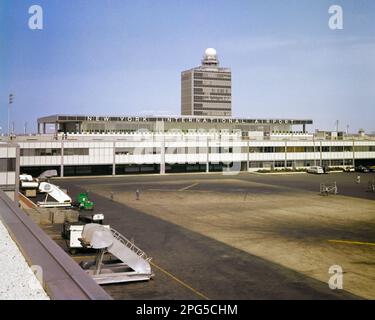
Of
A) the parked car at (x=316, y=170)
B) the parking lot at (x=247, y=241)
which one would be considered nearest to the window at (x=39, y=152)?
the parking lot at (x=247, y=241)

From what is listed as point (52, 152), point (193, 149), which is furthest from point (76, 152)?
point (193, 149)

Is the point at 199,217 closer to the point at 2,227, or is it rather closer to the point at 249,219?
the point at 249,219

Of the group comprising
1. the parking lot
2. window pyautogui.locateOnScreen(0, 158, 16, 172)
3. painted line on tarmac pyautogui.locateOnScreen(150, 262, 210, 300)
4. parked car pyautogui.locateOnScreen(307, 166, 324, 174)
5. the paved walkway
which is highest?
window pyautogui.locateOnScreen(0, 158, 16, 172)

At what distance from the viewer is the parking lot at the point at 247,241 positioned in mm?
21844

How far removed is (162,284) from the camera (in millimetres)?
22406

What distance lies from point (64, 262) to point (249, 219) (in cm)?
3003

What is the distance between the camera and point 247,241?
32.6m

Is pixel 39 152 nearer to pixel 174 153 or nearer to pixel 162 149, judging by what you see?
pixel 162 149

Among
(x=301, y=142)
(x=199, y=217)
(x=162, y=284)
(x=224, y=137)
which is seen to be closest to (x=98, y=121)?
(x=224, y=137)

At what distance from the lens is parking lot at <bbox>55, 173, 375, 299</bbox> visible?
2184 cm

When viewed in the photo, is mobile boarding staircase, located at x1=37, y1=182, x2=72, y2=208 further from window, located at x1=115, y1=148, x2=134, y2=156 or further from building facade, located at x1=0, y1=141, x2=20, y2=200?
window, located at x1=115, y1=148, x2=134, y2=156

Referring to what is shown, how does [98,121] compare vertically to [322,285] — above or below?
above

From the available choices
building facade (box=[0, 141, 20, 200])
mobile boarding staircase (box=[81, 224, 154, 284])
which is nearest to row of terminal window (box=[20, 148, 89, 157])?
building facade (box=[0, 141, 20, 200])

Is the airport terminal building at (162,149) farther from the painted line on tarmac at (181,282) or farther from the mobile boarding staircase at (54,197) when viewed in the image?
the painted line on tarmac at (181,282)
